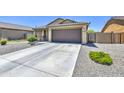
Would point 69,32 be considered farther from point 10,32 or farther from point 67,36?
point 10,32

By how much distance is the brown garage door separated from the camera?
53.3 feet

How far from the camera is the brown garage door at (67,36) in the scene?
16.2 m

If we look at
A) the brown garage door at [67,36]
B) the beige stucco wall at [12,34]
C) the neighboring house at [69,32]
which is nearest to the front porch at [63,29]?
the neighboring house at [69,32]

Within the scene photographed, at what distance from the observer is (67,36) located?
1689cm

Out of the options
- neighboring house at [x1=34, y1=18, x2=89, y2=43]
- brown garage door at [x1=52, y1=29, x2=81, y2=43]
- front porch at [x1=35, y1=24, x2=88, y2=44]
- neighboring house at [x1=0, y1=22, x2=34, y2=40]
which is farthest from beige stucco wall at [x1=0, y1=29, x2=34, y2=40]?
brown garage door at [x1=52, y1=29, x2=81, y2=43]

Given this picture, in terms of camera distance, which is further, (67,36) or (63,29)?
(63,29)

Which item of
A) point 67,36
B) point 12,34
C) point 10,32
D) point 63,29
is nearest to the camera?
point 67,36

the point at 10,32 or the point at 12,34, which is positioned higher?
the point at 10,32

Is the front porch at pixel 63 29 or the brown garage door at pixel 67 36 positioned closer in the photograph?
the front porch at pixel 63 29

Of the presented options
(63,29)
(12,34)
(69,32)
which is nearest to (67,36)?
(69,32)

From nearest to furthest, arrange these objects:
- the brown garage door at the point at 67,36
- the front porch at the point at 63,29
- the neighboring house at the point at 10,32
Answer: the front porch at the point at 63,29 → the brown garage door at the point at 67,36 → the neighboring house at the point at 10,32

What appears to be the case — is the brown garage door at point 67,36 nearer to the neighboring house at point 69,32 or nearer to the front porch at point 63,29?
the neighboring house at point 69,32
